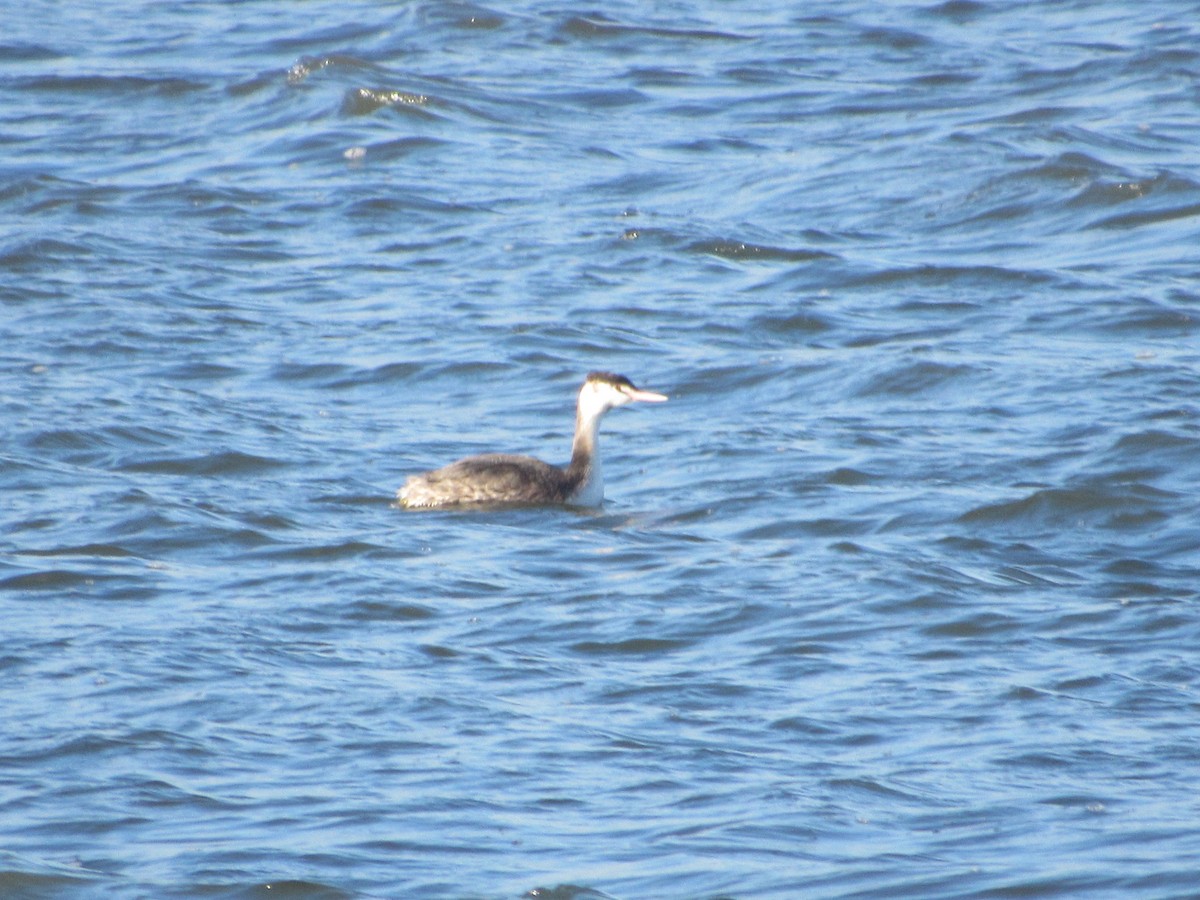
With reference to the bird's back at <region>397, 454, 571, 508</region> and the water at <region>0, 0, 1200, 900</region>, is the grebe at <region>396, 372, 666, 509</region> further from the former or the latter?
the water at <region>0, 0, 1200, 900</region>

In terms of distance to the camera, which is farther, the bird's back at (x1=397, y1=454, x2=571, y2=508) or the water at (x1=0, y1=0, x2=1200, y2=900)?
the bird's back at (x1=397, y1=454, x2=571, y2=508)

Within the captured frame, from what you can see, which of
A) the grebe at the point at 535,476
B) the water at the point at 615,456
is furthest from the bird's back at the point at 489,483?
the water at the point at 615,456

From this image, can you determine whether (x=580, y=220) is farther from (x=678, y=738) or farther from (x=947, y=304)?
(x=678, y=738)

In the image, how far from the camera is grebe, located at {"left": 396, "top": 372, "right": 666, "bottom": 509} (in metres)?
11.0

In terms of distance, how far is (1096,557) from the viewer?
995 cm

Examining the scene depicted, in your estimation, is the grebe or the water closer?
the water

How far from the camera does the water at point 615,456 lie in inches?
273

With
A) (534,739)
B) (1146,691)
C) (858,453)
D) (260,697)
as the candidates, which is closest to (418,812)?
(534,739)

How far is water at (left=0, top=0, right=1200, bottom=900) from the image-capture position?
22.7 feet

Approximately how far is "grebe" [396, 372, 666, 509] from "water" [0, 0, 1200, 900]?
0.18 metres

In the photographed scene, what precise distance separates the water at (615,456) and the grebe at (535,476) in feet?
0.58

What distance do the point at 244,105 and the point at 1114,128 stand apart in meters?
8.22

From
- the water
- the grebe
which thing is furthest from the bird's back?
the water

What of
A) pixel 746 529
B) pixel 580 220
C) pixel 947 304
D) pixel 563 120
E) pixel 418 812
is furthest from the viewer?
pixel 563 120
